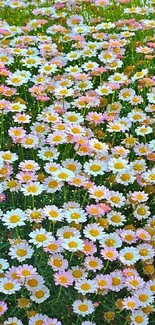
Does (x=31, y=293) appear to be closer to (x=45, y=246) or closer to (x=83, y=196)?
(x=45, y=246)

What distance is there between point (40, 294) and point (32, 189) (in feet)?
1.20

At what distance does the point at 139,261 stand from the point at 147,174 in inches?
12.8

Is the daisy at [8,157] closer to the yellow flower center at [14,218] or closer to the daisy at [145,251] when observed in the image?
the yellow flower center at [14,218]

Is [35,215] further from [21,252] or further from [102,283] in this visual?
[102,283]

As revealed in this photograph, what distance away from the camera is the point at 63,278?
2123 millimetres

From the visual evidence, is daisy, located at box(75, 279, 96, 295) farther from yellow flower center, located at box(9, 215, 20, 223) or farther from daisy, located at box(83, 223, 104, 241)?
yellow flower center, located at box(9, 215, 20, 223)

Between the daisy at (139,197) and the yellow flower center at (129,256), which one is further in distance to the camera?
the daisy at (139,197)

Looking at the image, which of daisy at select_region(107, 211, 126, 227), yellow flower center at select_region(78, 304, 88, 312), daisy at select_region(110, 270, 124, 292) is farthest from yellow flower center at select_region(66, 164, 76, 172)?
yellow flower center at select_region(78, 304, 88, 312)

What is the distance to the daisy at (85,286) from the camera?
2117 millimetres

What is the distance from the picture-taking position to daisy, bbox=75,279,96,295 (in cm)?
212

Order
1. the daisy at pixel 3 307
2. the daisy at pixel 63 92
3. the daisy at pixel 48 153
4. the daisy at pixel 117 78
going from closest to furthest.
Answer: the daisy at pixel 3 307 < the daisy at pixel 48 153 < the daisy at pixel 63 92 < the daisy at pixel 117 78

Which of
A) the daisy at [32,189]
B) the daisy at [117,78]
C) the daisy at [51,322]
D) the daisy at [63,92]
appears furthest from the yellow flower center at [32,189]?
the daisy at [117,78]

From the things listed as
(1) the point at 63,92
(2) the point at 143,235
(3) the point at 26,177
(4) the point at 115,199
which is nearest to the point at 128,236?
(2) the point at 143,235

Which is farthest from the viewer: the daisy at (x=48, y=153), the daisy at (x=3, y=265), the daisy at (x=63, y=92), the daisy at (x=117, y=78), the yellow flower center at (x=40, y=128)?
the daisy at (x=117, y=78)
